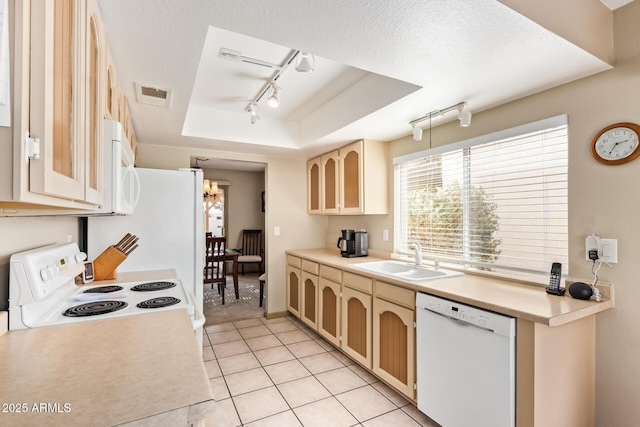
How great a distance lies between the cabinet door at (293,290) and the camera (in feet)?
11.9

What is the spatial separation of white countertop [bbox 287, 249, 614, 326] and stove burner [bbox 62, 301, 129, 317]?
162 cm

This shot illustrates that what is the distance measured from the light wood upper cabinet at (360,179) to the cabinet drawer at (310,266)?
0.61 metres

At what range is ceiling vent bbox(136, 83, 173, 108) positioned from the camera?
1.92 metres

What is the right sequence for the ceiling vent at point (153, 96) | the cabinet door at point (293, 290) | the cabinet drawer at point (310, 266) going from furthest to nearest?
the cabinet door at point (293, 290) → the cabinet drawer at point (310, 266) → the ceiling vent at point (153, 96)

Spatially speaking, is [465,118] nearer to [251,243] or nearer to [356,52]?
[356,52]

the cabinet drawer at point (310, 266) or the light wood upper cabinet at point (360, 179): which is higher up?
the light wood upper cabinet at point (360, 179)

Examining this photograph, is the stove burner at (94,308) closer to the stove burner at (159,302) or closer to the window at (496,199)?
the stove burner at (159,302)

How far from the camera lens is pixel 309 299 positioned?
11.1ft

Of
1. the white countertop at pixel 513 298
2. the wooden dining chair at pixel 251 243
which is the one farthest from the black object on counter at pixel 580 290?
the wooden dining chair at pixel 251 243

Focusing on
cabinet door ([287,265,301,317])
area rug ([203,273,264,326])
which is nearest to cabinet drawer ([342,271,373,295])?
cabinet door ([287,265,301,317])

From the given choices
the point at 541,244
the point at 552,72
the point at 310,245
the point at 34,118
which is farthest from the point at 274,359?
the point at 552,72

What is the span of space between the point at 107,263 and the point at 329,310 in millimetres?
1875

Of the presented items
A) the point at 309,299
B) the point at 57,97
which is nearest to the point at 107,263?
the point at 57,97

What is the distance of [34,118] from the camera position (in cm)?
60
